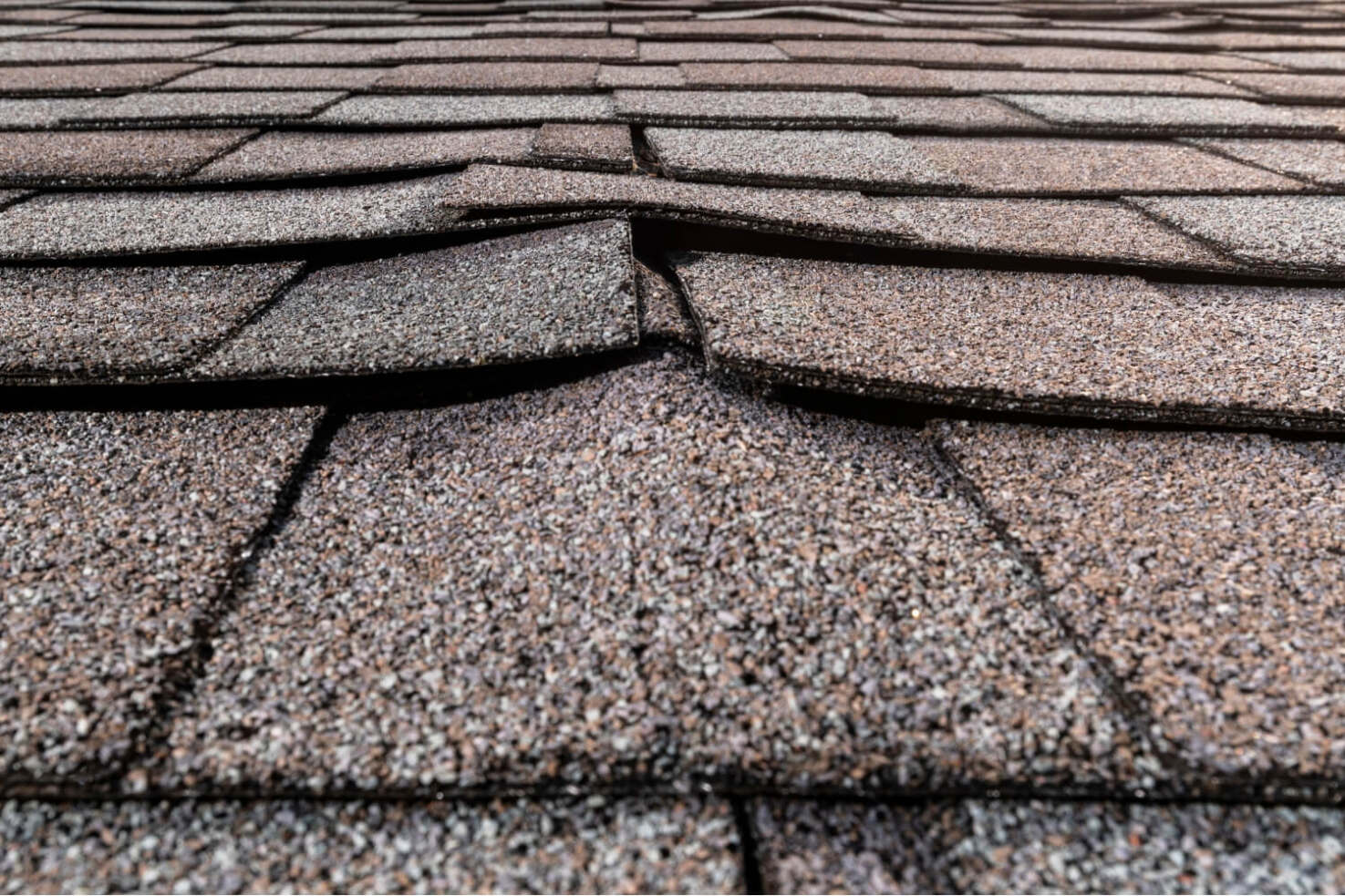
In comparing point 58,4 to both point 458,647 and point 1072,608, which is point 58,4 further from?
point 1072,608

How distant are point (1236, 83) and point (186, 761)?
2.89 m

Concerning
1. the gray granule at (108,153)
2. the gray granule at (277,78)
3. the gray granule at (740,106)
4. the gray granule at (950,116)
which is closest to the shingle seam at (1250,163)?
the gray granule at (950,116)

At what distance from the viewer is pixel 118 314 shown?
1.13m

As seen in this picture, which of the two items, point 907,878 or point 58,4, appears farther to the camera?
point 58,4

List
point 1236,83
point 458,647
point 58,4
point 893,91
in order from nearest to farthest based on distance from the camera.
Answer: point 458,647 < point 893,91 < point 1236,83 < point 58,4

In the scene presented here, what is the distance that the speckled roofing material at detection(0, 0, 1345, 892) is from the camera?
0.58 m

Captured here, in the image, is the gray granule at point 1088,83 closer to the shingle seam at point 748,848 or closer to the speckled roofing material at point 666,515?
the speckled roofing material at point 666,515

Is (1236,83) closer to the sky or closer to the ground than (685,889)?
closer to the sky

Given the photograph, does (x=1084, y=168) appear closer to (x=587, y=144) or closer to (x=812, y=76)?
(x=812, y=76)

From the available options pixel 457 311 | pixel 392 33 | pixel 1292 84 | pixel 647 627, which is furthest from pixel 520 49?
pixel 647 627

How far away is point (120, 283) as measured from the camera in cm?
124

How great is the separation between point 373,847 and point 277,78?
7.46 ft

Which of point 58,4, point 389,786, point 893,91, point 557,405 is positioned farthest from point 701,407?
point 58,4

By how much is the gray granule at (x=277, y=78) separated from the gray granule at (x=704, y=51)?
800 millimetres
